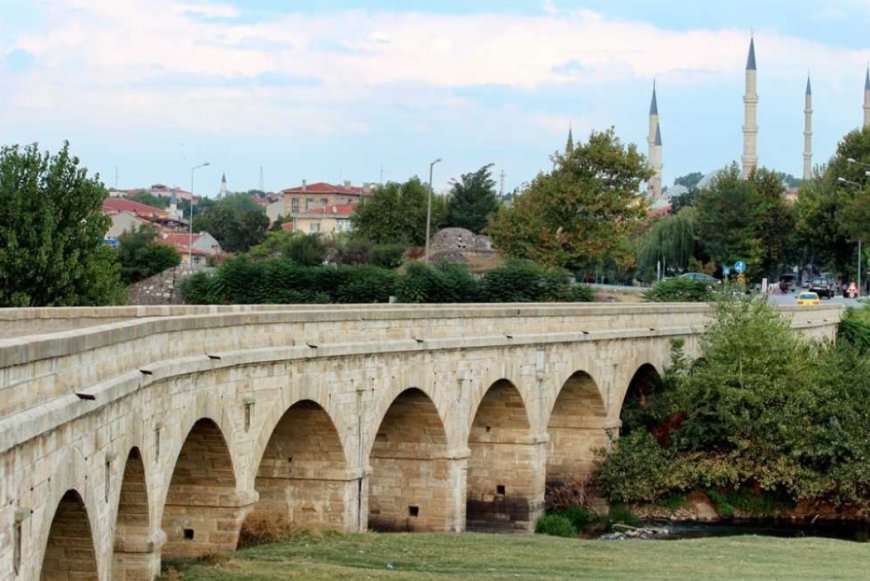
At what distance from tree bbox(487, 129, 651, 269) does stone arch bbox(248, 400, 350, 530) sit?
37.9 m

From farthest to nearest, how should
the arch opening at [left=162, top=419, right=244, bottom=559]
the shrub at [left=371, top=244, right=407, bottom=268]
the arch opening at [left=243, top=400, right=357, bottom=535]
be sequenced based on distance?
the shrub at [left=371, top=244, right=407, bottom=268] → the arch opening at [left=243, top=400, right=357, bottom=535] → the arch opening at [left=162, top=419, right=244, bottom=559]

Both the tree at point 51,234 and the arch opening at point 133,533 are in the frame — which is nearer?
the arch opening at point 133,533

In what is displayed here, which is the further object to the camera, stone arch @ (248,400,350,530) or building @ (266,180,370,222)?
building @ (266,180,370,222)

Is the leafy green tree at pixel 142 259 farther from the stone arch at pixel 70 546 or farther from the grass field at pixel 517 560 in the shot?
the stone arch at pixel 70 546

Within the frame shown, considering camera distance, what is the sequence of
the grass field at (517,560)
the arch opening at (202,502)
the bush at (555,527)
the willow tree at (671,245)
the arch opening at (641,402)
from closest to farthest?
the grass field at (517,560)
the arch opening at (202,502)
the bush at (555,527)
the arch opening at (641,402)
the willow tree at (671,245)

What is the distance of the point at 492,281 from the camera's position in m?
53.2

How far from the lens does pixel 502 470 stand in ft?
114

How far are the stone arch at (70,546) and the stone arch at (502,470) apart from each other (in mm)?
18220

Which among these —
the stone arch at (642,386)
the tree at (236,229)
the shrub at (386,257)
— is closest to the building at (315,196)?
the tree at (236,229)

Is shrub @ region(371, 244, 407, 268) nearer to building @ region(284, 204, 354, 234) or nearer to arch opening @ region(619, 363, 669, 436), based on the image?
arch opening @ region(619, 363, 669, 436)

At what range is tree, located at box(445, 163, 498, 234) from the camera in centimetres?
9769

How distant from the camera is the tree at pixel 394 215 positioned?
9275 cm

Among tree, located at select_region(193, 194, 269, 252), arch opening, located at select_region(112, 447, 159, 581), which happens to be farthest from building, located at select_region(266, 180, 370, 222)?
arch opening, located at select_region(112, 447, 159, 581)

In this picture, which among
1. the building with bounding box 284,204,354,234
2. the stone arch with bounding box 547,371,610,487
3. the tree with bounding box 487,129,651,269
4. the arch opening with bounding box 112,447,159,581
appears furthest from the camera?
the building with bounding box 284,204,354,234
